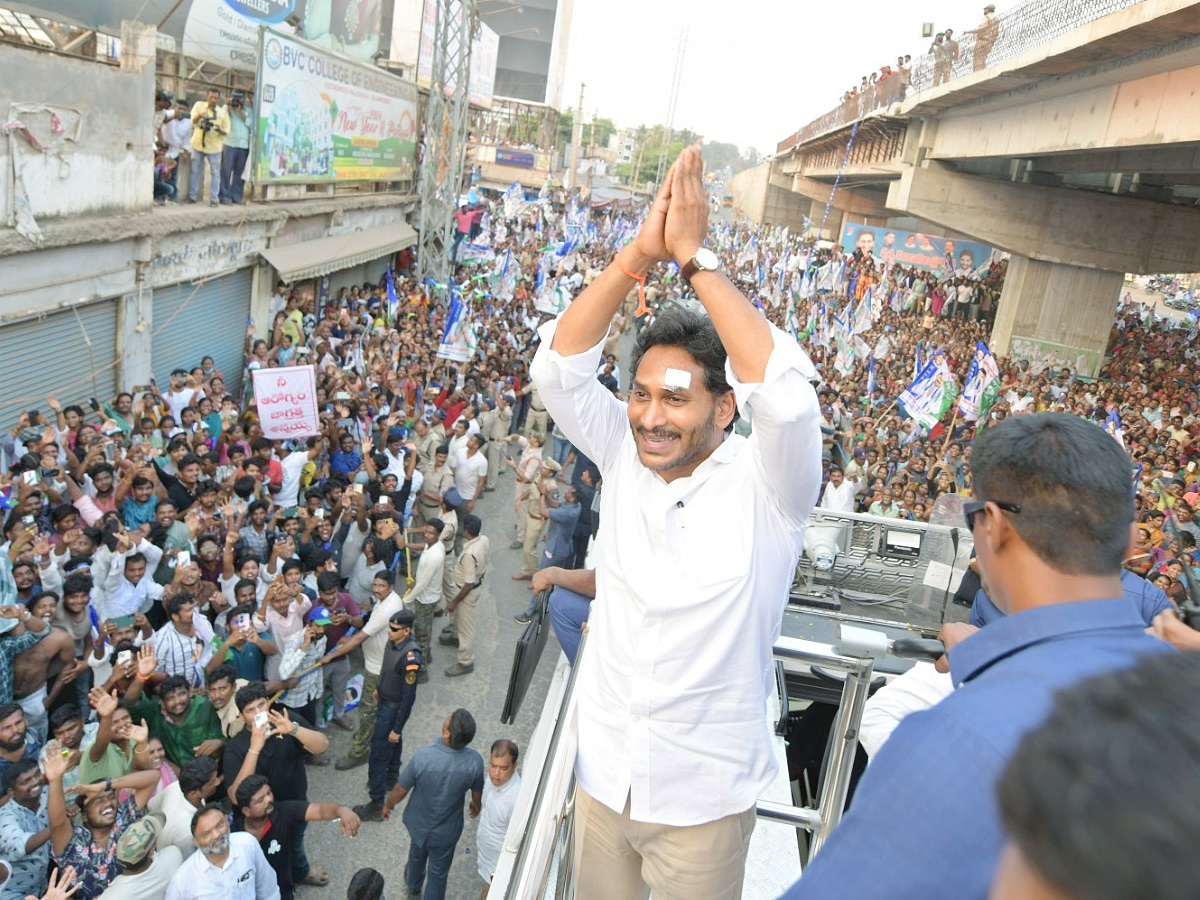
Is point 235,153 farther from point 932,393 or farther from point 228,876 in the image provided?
point 228,876

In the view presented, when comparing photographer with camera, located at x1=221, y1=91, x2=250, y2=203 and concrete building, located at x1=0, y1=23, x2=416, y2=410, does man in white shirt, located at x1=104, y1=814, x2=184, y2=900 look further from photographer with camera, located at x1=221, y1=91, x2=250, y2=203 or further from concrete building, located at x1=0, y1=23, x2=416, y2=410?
photographer with camera, located at x1=221, y1=91, x2=250, y2=203

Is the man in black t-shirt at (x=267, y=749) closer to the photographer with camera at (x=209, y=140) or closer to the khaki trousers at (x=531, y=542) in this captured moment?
the khaki trousers at (x=531, y=542)

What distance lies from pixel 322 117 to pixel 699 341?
1564cm

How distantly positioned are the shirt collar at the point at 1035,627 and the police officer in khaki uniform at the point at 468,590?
6.37 m

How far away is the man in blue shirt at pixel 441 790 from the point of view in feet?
16.3

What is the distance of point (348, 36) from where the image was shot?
67.6ft

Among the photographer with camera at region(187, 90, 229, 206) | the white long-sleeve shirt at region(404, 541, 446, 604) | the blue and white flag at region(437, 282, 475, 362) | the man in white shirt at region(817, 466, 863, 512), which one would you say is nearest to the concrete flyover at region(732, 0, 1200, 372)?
the man in white shirt at region(817, 466, 863, 512)

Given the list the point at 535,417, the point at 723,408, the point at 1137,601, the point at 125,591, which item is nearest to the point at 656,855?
the point at 723,408

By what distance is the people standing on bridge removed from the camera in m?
14.5

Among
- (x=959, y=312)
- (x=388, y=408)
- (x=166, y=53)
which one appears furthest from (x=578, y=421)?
(x=959, y=312)

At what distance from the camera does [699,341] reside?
202 cm

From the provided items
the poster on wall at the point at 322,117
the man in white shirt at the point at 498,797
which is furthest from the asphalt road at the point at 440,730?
the poster on wall at the point at 322,117

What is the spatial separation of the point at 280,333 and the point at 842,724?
43.2ft

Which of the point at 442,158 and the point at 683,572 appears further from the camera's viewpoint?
the point at 442,158
